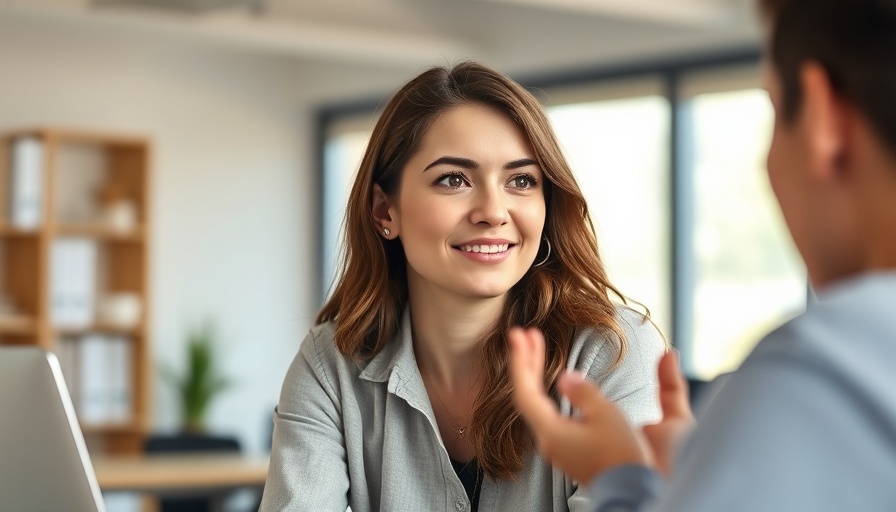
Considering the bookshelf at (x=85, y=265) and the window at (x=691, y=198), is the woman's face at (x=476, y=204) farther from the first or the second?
the bookshelf at (x=85, y=265)

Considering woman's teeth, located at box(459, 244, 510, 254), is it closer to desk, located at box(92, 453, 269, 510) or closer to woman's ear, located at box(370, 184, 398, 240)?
woman's ear, located at box(370, 184, 398, 240)

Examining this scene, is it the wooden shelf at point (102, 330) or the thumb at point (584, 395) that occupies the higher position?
the thumb at point (584, 395)

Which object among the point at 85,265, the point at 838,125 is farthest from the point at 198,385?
the point at 838,125

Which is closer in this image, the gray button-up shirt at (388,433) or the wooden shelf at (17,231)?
the gray button-up shirt at (388,433)

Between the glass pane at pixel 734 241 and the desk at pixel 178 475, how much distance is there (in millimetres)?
2416

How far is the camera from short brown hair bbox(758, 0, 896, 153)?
27.2 inches

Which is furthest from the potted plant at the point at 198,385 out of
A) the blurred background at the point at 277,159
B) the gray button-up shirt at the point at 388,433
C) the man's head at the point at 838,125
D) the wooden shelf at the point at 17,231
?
the man's head at the point at 838,125

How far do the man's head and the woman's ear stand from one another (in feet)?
4.64

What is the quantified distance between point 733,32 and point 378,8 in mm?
1969

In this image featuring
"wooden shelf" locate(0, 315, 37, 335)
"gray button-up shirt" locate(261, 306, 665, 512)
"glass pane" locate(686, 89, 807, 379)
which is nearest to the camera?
"gray button-up shirt" locate(261, 306, 665, 512)

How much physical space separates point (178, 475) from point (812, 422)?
3724 mm

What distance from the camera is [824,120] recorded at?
2.35 ft

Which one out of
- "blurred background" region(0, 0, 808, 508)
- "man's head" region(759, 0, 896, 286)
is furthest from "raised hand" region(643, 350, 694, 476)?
"blurred background" region(0, 0, 808, 508)

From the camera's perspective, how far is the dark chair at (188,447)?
504 centimetres
